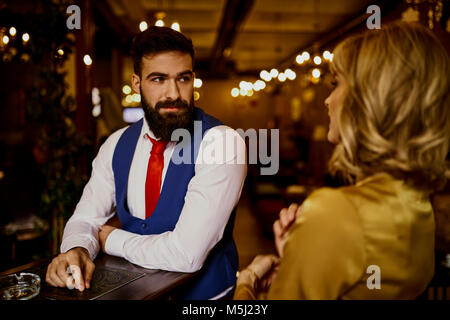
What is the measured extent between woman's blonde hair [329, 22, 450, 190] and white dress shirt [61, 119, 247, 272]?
0.62 meters

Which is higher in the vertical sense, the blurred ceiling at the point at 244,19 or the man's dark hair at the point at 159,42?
the blurred ceiling at the point at 244,19

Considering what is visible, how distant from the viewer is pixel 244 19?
6578 millimetres

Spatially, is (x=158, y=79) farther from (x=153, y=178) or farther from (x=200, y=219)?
(x=200, y=219)

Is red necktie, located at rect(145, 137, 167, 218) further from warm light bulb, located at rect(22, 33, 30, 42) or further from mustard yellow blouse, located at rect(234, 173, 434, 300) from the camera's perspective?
warm light bulb, located at rect(22, 33, 30, 42)

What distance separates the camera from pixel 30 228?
10.2 ft

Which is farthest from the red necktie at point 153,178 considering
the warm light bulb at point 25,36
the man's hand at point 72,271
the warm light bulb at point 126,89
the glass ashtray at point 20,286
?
the warm light bulb at point 126,89

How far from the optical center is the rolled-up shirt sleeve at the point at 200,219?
52.2 inches

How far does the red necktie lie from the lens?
162 centimetres

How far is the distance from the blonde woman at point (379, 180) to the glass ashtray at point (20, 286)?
0.74 meters

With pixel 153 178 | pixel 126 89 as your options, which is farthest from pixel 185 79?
pixel 126 89

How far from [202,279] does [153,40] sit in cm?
102

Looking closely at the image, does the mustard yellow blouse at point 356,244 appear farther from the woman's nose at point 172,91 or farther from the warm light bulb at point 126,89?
the warm light bulb at point 126,89

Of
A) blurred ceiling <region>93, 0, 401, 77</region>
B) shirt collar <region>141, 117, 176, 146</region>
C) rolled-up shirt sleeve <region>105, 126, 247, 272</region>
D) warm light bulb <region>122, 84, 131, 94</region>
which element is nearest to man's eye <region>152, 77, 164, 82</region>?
shirt collar <region>141, 117, 176, 146</region>

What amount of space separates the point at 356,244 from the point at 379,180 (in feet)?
0.61
